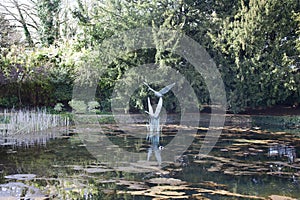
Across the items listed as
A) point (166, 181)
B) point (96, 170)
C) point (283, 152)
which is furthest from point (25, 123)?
point (283, 152)

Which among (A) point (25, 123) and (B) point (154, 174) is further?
(A) point (25, 123)

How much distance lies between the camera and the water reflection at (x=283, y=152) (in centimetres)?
695

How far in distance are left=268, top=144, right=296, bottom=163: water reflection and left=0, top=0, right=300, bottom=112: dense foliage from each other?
6017 millimetres

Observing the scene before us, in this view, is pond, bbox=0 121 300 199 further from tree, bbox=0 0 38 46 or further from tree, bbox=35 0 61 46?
tree, bbox=0 0 38 46

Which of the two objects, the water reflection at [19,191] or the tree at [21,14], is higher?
the tree at [21,14]

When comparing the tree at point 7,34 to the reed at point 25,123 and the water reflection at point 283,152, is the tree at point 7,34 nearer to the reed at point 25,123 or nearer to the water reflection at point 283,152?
the reed at point 25,123

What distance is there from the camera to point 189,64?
14914mm

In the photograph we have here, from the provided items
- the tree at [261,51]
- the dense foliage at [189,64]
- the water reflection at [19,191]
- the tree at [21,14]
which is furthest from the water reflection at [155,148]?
the tree at [21,14]

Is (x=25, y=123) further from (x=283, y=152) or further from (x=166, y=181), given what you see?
(x=283, y=152)

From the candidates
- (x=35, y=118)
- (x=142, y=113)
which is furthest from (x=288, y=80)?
(x=35, y=118)

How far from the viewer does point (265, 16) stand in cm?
1402

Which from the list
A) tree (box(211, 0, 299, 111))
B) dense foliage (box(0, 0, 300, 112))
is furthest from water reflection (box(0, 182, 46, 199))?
tree (box(211, 0, 299, 111))

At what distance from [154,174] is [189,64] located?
993cm

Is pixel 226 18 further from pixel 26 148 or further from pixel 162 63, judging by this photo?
pixel 26 148
